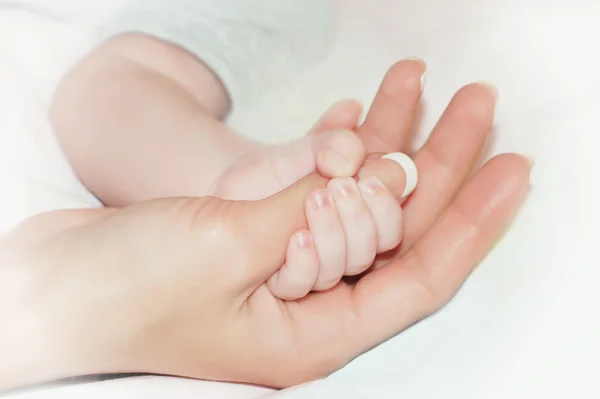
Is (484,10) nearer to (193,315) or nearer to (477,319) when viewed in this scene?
(477,319)

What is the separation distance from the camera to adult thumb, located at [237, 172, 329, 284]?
1.59ft

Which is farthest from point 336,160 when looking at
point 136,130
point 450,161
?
point 136,130

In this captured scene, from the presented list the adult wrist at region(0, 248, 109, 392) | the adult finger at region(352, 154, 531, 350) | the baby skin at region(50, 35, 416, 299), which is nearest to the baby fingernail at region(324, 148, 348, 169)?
the baby skin at region(50, 35, 416, 299)

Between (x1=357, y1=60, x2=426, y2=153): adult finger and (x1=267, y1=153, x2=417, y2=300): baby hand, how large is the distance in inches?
4.6

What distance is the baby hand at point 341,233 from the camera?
50 centimetres

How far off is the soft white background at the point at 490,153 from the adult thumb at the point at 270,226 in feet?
0.34

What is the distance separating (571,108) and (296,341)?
0.33 metres

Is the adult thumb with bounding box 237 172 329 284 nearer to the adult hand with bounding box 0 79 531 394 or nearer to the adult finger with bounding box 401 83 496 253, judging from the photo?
the adult hand with bounding box 0 79 531 394

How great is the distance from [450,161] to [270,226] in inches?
8.1

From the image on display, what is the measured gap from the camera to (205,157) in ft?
2.11

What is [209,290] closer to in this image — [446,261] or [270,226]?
[270,226]

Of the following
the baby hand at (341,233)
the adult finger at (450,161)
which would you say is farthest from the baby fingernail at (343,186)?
the adult finger at (450,161)

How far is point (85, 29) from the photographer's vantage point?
85cm

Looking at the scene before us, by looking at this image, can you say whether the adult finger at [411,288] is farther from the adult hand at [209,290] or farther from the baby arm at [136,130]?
the baby arm at [136,130]
